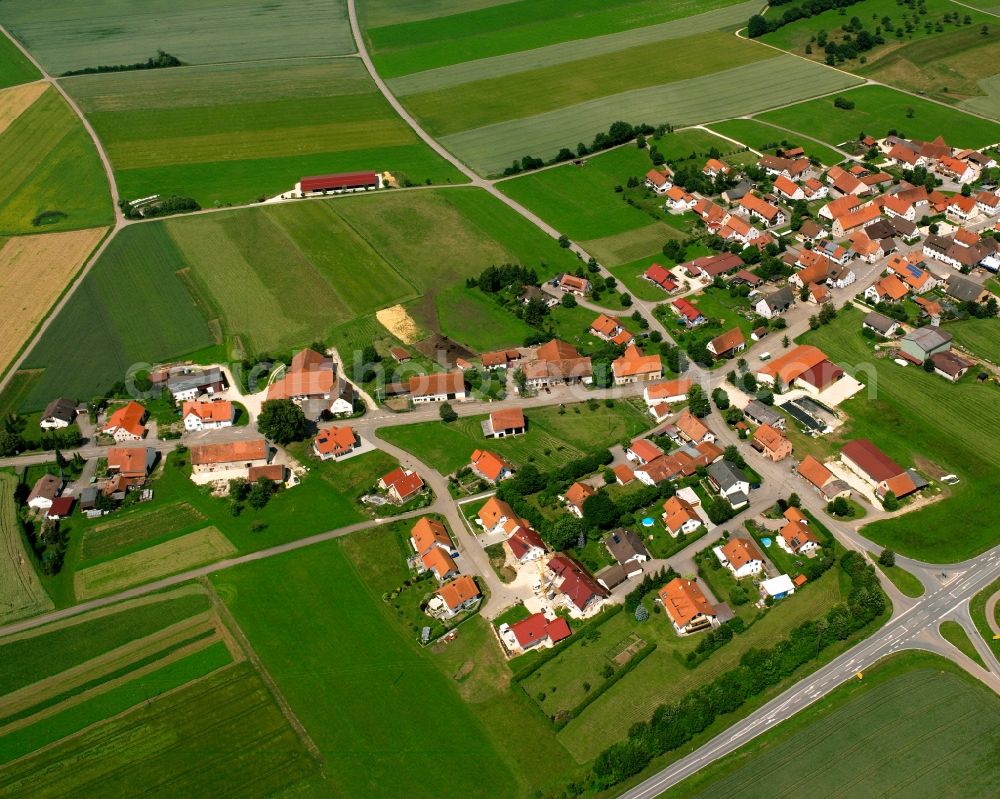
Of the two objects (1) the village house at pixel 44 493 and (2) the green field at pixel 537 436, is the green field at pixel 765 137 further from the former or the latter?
(1) the village house at pixel 44 493

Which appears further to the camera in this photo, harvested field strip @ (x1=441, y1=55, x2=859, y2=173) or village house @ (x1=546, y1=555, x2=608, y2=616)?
harvested field strip @ (x1=441, y1=55, x2=859, y2=173)

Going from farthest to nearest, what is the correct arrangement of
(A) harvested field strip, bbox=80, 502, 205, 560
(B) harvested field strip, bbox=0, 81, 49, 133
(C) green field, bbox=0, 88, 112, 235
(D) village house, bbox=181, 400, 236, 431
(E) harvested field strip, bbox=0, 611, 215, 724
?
1. (B) harvested field strip, bbox=0, 81, 49, 133
2. (C) green field, bbox=0, 88, 112, 235
3. (D) village house, bbox=181, 400, 236, 431
4. (A) harvested field strip, bbox=80, 502, 205, 560
5. (E) harvested field strip, bbox=0, 611, 215, 724

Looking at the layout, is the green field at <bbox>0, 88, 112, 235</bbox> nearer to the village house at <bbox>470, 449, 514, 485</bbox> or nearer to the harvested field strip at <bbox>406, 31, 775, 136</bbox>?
the harvested field strip at <bbox>406, 31, 775, 136</bbox>

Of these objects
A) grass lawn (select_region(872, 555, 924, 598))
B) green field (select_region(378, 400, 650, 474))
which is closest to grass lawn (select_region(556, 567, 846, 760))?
grass lawn (select_region(872, 555, 924, 598))

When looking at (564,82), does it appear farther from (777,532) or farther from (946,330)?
(777,532)

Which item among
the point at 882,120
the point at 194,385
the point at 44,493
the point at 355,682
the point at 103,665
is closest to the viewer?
the point at 355,682

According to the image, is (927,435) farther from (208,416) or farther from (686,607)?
(208,416)

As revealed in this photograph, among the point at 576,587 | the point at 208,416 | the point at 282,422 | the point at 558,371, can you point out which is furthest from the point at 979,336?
the point at 208,416

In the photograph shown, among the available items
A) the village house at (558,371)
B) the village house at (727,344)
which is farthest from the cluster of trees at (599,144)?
the village house at (727,344)
